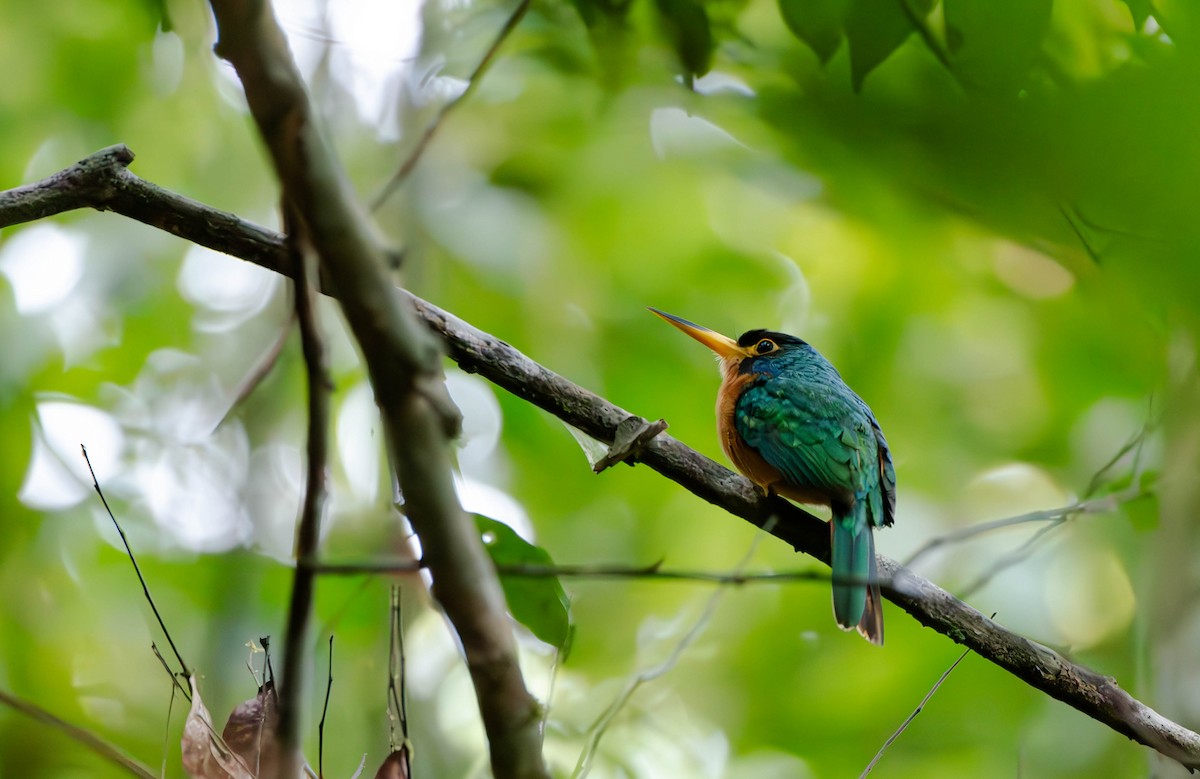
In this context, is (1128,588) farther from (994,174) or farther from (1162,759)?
(994,174)

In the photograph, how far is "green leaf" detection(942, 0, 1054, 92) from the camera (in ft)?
5.09

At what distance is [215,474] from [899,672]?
2960mm

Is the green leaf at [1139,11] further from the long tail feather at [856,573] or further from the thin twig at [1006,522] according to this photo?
the long tail feather at [856,573]

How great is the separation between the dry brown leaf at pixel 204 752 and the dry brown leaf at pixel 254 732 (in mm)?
109

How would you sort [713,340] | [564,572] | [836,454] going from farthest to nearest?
[713,340], [836,454], [564,572]

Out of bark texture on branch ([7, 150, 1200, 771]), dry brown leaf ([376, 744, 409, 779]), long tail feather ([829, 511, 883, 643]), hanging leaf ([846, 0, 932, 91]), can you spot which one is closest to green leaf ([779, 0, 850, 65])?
hanging leaf ([846, 0, 932, 91])

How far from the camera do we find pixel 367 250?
81cm

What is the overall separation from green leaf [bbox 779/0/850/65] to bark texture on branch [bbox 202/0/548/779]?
1.17m

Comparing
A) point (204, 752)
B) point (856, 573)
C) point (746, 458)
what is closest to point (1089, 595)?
point (746, 458)

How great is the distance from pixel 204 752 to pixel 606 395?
274cm

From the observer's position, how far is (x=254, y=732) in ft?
5.12

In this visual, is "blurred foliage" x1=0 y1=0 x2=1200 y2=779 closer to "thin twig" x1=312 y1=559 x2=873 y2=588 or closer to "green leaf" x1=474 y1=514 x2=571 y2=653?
"green leaf" x1=474 y1=514 x2=571 y2=653

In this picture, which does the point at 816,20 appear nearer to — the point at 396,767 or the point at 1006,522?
the point at 1006,522

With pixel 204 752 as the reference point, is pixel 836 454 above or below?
above
